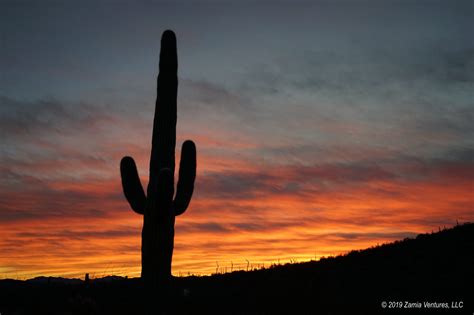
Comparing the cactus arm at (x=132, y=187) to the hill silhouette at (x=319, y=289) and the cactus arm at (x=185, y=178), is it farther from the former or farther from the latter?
the hill silhouette at (x=319, y=289)

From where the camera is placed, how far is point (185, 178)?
44.7ft

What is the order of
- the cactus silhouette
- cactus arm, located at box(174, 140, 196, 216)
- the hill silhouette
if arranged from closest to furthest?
the hill silhouette < the cactus silhouette < cactus arm, located at box(174, 140, 196, 216)

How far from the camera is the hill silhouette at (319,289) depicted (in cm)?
1057

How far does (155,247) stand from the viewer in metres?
13.1

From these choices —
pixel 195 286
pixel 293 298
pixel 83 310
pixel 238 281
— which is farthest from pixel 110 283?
pixel 293 298

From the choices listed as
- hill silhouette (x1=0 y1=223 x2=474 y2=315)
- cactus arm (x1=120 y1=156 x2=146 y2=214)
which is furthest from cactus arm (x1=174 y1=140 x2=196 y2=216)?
hill silhouette (x1=0 y1=223 x2=474 y2=315)

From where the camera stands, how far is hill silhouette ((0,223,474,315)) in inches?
416

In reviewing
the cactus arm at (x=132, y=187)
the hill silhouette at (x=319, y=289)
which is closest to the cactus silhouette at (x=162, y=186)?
the cactus arm at (x=132, y=187)

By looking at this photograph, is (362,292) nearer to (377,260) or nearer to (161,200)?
(377,260)

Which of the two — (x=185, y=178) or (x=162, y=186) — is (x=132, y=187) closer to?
(x=185, y=178)

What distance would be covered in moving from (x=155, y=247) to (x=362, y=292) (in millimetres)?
4954

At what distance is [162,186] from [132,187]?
1547mm

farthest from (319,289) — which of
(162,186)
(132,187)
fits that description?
(132,187)

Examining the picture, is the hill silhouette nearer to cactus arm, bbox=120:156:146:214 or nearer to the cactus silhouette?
the cactus silhouette
